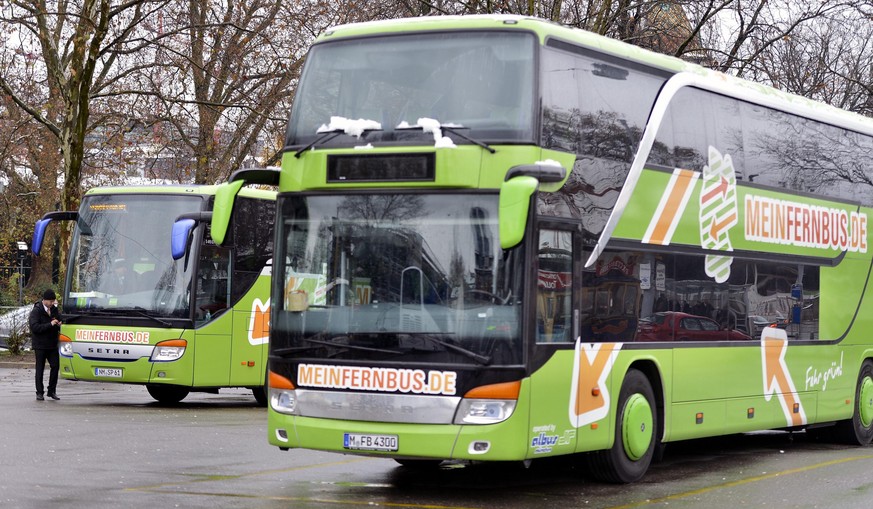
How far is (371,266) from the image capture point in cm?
1064

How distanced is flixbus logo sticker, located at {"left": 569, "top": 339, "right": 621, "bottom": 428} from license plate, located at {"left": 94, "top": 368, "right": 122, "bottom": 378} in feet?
34.6

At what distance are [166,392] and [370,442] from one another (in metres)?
12.2

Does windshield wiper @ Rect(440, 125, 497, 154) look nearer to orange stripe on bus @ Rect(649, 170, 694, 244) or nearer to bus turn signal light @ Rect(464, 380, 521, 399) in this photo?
bus turn signal light @ Rect(464, 380, 521, 399)

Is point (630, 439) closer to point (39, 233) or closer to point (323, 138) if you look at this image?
point (323, 138)

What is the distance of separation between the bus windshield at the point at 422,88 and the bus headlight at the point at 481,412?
2.07 meters

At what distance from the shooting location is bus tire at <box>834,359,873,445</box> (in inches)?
656

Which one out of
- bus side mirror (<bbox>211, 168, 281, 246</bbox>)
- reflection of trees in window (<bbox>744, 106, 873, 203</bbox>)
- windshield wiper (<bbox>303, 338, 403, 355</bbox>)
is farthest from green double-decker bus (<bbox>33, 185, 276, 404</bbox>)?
windshield wiper (<bbox>303, 338, 403, 355</bbox>)

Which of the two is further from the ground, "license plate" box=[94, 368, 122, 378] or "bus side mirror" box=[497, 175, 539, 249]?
"bus side mirror" box=[497, 175, 539, 249]

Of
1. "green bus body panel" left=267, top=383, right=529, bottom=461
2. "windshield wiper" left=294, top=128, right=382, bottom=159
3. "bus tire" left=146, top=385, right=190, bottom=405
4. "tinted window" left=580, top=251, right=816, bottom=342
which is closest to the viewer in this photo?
"green bus body panel" left=267, top=383, right=529, bottom=461

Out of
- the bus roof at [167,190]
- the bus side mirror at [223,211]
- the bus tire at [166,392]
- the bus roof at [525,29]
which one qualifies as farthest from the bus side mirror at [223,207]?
the bus tire at [166,392]

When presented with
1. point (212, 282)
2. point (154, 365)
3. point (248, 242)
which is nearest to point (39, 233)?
point (154, 365)

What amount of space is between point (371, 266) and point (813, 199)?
23.5 feet

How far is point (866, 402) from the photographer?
1692 centimetres

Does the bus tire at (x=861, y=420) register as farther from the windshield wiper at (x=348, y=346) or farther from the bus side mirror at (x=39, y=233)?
the bus side mirror at (x=39, y=233)
